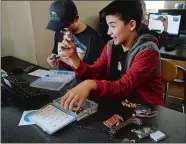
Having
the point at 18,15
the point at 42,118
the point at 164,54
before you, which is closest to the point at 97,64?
the point at 42,118

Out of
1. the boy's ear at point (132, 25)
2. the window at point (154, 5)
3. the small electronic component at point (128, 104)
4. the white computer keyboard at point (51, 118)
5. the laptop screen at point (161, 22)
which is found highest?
the window at point (154, 5)

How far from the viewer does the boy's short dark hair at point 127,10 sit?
1103 mm

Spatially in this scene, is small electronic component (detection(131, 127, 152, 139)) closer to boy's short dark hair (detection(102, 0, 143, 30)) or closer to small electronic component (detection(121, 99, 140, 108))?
small electronic component (detection(121, 99, 140, 108))

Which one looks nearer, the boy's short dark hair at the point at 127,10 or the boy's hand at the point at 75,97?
the boy's hand at the point at 75,97

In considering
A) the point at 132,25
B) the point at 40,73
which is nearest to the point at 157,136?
the point at 132,25

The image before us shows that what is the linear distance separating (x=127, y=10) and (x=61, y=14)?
502 millimetres

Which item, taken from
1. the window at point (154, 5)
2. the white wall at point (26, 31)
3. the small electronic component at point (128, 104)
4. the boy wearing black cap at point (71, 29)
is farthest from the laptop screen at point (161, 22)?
the small electronic component at point (128, 104)

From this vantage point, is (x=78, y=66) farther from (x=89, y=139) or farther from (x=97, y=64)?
(x=89, y=139)

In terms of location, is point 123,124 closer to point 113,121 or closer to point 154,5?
point 113,121

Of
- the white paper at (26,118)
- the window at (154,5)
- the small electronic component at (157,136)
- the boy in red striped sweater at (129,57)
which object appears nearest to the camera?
the small electronic component at (157,136)

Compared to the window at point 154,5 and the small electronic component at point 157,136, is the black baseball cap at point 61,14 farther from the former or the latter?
the window at point 154,5

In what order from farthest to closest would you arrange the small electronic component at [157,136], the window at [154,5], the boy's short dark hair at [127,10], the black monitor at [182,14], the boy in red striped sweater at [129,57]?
the window at [154,5], the black monitor at [182,14], the boy's short dark hair at [127,10], the boy in red striped sweater at [129,57], the small electronic component at [157,136]

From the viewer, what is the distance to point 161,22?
272cm

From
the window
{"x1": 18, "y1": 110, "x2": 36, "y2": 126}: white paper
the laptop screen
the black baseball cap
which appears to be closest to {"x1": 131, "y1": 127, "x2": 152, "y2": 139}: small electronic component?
{"x1": 18, "y1": 110, "x2": 36, "y2": 126}: white paper
